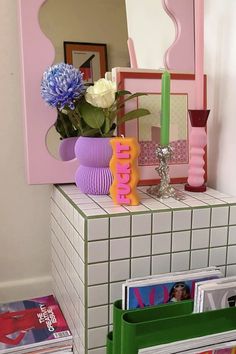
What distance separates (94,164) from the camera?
0.84m

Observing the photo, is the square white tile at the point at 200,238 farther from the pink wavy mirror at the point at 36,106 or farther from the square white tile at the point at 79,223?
the pink wavy mirror at the point at 36,106

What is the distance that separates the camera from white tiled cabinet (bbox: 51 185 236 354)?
73 cm

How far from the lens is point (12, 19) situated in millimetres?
980

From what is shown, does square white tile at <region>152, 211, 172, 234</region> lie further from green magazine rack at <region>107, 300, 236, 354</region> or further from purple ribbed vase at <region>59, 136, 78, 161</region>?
purple ribbed vase at <region>59, 136, 78, 161</region>

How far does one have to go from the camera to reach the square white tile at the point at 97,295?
0.74 metres

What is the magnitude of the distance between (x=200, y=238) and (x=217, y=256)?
6 centimetres

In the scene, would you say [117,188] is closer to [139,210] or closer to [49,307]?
[139,210]

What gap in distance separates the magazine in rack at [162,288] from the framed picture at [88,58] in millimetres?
525

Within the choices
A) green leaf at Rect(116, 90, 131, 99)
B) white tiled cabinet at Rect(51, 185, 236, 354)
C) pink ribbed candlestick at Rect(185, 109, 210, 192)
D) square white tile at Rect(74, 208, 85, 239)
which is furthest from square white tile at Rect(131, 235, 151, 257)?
green leaf at Rect(116, 90, 131, 99)

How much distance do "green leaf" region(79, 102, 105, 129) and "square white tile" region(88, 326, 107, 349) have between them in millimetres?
418

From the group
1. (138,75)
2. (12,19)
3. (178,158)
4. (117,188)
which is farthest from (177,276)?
(12,19)

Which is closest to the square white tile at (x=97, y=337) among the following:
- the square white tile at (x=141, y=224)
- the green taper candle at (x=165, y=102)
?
the square white tile at (x=141, y=224)

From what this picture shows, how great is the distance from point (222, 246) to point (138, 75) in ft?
1.44

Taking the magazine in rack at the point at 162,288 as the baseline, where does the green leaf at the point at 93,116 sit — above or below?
above
